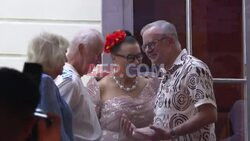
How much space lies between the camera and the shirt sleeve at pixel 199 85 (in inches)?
133

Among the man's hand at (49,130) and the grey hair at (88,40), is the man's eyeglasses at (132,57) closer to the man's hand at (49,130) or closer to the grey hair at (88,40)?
the grey hair at (88,40)

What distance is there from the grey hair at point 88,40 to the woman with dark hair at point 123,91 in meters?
0.22

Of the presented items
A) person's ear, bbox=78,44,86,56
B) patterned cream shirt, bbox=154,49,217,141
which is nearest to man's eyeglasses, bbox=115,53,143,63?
person's ear, bbox=78,44,86,56

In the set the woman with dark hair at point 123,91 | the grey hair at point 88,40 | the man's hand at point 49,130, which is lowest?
the woman with dark hair at point 123,91

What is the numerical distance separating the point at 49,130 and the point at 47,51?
1343 millimetres

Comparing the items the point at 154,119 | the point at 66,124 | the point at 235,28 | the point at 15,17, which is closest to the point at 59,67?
the point at 66,124

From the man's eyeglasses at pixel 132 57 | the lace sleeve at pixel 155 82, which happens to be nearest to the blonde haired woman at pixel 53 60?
the man's eyeglasses at pixel 132 57

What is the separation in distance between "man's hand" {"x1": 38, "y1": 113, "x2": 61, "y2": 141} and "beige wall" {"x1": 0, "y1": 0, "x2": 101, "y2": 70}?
2.77 metres

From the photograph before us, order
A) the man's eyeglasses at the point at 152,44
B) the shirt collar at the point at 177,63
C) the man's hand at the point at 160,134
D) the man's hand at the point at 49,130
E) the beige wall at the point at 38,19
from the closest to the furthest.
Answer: the man's hand at the point at 49,130
the man's hand at the point at 160,134
the shirt collar at the point at 177,63
the man's eyeglasses at the point at 152,44
the beige wall at the point at 38,19

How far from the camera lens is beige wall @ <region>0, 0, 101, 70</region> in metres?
4.60

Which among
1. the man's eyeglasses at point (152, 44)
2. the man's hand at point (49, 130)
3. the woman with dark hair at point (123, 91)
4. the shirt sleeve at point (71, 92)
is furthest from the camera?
the woman with dark hair at point (123, 91)

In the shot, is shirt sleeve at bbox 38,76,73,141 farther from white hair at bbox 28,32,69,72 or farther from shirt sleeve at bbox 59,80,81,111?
shirt sleeve at bbox 59,80,81,111

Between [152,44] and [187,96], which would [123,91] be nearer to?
[152,44]

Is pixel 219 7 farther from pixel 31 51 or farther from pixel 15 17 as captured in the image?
pixel 31 51
